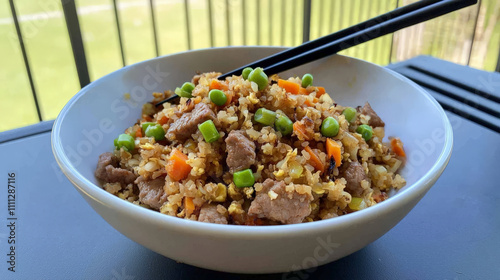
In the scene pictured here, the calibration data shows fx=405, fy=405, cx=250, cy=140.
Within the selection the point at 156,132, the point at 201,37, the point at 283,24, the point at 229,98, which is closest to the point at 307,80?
the point at 229,98

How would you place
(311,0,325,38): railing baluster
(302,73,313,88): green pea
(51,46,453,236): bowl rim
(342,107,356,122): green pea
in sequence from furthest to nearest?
(311,0,325,38): railing baluster < (302,73,313,88): green pea < (342,107,356,122): green pea < (51,46,453,236): bowl rim

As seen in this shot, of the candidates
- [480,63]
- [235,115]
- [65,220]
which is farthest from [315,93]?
[480,63]

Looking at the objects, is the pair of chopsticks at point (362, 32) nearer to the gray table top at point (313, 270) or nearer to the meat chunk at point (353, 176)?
the meat chunk at point (353, 176)

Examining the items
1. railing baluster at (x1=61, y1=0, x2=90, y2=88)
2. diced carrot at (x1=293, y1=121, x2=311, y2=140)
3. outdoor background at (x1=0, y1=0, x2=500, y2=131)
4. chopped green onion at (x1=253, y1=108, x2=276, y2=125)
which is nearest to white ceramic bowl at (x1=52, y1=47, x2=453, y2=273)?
diced carrot at (x1=293, y1=121, x2=311, y2=140)

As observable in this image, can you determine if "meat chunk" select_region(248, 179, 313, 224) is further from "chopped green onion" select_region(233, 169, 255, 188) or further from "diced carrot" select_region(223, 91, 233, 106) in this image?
"diced carrot" select_region(223, 91, 233, 106)

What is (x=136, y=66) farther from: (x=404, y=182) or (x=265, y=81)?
(x=404, y=182)

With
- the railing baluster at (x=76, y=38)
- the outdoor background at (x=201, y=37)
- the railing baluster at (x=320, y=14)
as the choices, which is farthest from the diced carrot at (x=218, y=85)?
the railing baluster at (x=320, y=14)
